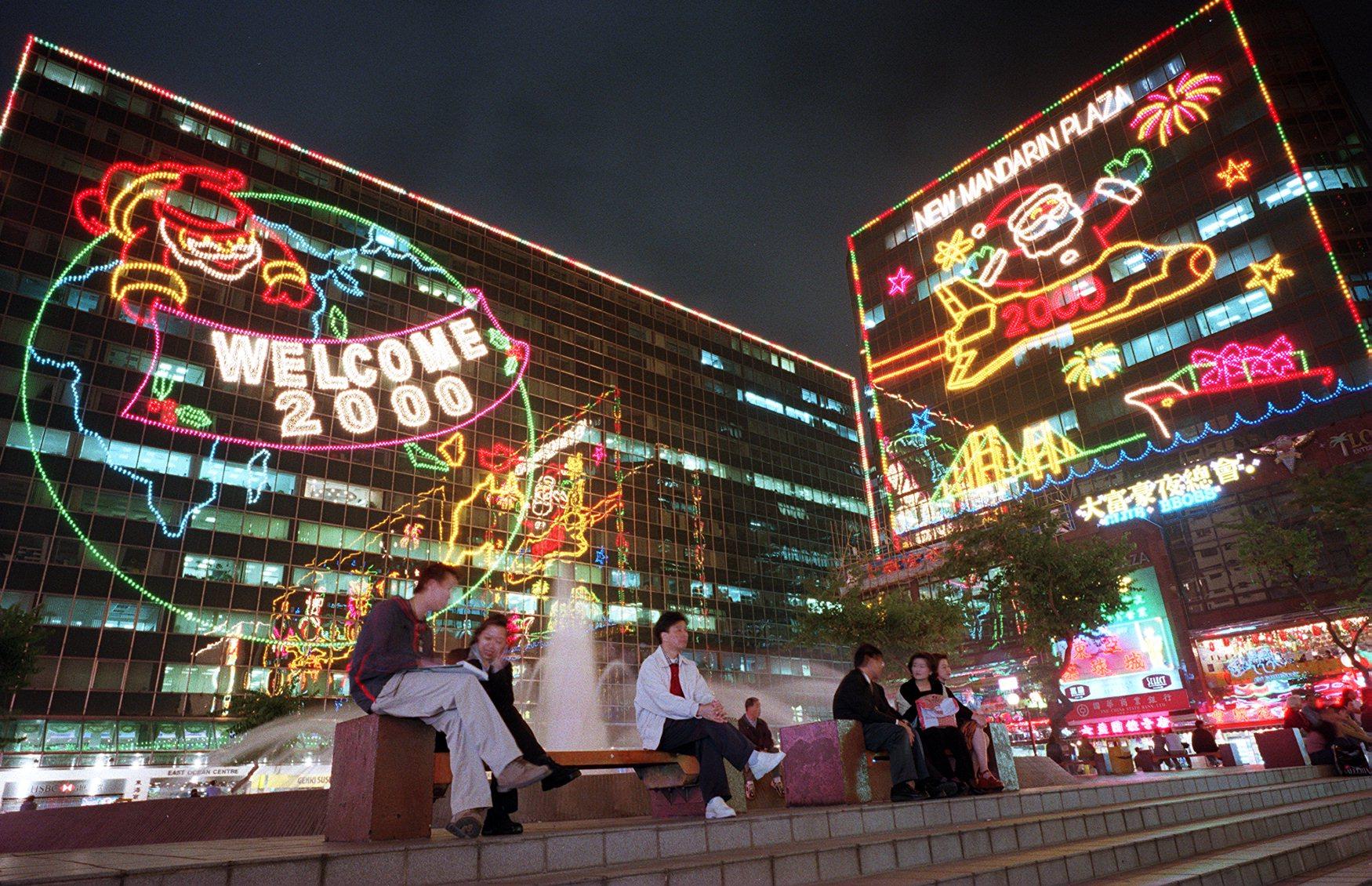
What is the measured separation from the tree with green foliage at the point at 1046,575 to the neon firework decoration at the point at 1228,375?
21.9m

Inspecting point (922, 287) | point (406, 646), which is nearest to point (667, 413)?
point (922, 287)

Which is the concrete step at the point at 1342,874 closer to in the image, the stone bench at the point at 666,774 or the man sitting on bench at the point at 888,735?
the man sitting on bench at the point at 888,735

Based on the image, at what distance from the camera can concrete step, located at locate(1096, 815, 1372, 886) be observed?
5.38 metres

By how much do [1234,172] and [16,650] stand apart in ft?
194

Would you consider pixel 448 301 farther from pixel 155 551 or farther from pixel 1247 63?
pixel 1247 63

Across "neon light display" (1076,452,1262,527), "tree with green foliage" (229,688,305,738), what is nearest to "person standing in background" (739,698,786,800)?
"tree with green foliage" (229,688,305,738)

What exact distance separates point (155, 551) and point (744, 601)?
4158 centimetres

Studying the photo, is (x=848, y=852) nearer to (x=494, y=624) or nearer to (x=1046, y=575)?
(x=494, y=624)

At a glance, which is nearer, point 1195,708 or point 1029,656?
point 1195,708

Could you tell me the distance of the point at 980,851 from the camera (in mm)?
5898

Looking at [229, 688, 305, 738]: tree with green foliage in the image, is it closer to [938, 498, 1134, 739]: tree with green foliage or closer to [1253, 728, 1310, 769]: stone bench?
[938, 498, 1134, 739]: tree with green foliage

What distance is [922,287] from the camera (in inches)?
2283

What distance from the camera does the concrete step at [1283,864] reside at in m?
5.38

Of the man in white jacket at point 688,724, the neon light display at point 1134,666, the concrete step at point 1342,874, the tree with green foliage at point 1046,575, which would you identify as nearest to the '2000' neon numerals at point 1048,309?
the neon light display at point 1134,666
